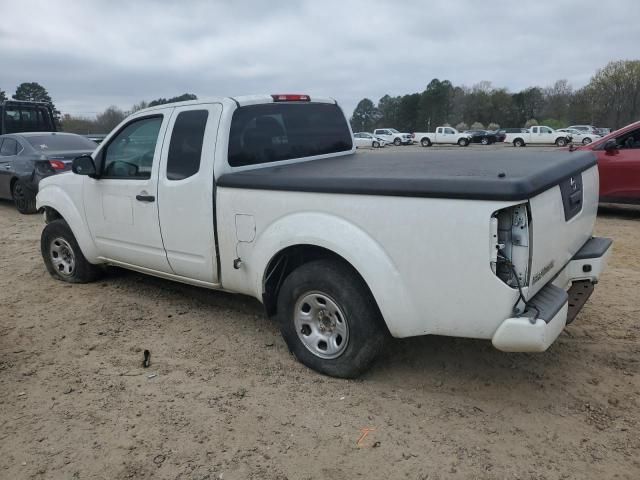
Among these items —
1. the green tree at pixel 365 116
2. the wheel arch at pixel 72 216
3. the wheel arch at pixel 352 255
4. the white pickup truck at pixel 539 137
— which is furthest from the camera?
the green tree at pixel 365 116

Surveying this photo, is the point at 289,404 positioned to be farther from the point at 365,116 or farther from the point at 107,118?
the point at 365,116

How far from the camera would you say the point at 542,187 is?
112 inches

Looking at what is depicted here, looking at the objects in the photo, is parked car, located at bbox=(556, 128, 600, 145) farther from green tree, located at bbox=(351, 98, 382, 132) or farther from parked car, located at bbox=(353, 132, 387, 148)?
green tree, located at bbox=(351, 98, 382, 132)

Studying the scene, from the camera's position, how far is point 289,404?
327 centimetres

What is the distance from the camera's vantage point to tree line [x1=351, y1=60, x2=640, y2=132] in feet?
205

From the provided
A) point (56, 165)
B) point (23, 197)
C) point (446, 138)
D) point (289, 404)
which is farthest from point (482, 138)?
point (289, 404)

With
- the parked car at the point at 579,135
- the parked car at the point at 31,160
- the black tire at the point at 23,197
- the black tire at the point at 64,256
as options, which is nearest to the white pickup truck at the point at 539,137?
the parked car at the point at 579,135

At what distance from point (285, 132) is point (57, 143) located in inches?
312

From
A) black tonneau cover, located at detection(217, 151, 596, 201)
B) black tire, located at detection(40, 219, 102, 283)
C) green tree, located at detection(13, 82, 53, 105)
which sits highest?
green tree, located at detection(13, 82, 53, 105)

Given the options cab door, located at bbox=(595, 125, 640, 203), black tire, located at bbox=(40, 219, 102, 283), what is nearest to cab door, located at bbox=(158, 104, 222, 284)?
black tire, located at bbox=(40, 219, 102, 283)

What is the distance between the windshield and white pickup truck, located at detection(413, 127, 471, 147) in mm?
37805

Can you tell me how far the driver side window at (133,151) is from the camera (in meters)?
4.51

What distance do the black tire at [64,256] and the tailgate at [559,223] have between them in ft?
14.7

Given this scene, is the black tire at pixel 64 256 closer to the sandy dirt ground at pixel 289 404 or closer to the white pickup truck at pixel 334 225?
the white pickup truck at pixel 334 225
